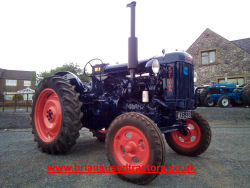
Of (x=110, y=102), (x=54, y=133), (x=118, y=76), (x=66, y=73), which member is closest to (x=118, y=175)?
(x=110, y=102)

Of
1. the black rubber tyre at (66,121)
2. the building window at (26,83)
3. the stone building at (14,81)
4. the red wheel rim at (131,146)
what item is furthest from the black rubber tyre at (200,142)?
the building window at (26,83)

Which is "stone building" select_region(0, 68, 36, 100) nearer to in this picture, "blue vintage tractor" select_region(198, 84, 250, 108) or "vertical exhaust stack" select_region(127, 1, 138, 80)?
"blue vintage tractor" select_region(198, 84, 250, 108)

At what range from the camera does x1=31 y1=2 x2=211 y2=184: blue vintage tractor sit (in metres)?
2.22

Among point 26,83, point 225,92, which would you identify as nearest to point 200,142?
point 225,92

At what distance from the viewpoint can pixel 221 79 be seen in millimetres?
16922

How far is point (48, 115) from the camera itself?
132 inches

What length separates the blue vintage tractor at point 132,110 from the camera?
2.22 meters

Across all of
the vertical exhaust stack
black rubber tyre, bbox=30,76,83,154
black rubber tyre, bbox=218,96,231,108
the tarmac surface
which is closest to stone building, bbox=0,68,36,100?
black rubber tyre, bbox=218,96,231,108

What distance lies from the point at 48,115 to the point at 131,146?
6.18 feet

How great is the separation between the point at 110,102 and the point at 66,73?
1.23m

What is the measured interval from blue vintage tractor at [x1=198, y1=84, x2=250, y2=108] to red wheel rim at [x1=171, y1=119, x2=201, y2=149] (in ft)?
28.5

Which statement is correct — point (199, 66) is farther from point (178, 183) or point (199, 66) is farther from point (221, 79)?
point (178, 183)

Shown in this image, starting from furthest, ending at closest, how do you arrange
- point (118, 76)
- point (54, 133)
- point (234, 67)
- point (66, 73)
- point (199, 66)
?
point (199, 66) < point (234, 67) < point (66, 73) < point (118, 76) < point (54, 133)

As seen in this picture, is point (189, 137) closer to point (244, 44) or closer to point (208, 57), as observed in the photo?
point (208, 57)
